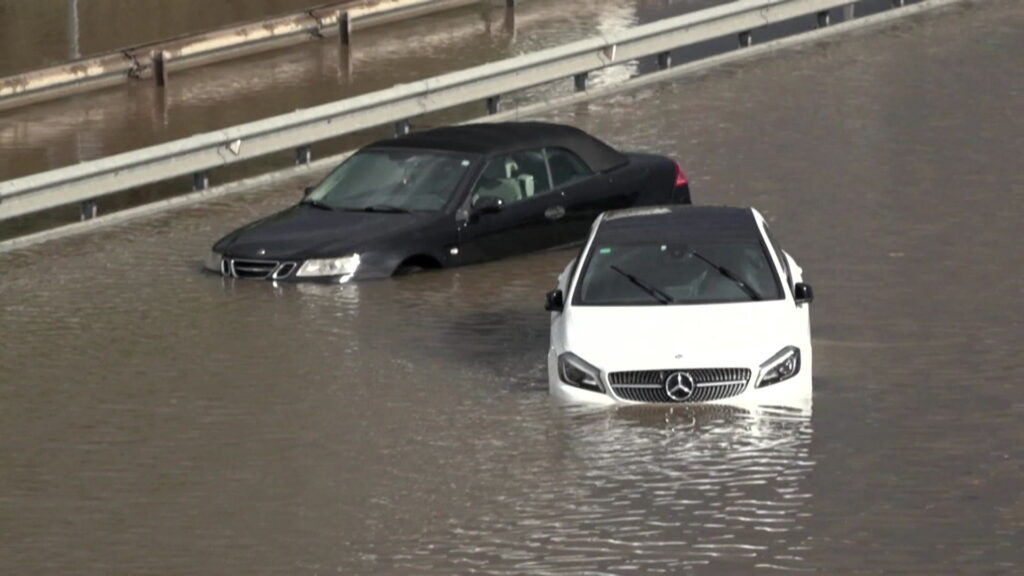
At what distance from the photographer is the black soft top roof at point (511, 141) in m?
20.6

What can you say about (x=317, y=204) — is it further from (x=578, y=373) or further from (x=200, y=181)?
(x=578, y=373)

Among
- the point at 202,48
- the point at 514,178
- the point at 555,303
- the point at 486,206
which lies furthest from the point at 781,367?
the point at 202,48

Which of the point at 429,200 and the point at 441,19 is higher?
the point at 441,19

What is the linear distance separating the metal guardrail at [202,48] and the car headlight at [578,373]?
47.8ft

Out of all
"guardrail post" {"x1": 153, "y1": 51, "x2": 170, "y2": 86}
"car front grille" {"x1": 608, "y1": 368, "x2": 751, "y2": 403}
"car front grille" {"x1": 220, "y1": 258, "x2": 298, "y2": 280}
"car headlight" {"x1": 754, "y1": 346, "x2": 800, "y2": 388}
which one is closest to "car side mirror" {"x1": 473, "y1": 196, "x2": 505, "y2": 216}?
"car front grille" {"x1": 220, "y1": 258, "x2": 298, "y2": 280}

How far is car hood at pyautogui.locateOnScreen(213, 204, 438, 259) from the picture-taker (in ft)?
63.8

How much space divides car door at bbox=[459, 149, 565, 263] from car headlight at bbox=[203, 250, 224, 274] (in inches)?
76.7

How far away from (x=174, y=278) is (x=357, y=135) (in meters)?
6.85

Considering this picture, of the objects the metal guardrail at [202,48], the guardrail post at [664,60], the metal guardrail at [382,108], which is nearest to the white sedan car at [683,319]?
the metal guardrail at [382,108]

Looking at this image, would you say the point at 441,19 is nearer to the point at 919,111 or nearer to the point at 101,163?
the point at 919,111

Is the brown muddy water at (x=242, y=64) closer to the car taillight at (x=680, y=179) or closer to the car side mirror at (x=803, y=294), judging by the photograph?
the car taillight at (x=680, y=179)

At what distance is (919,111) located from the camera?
84.9ft

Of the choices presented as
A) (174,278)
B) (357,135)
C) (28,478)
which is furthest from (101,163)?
(28,478)

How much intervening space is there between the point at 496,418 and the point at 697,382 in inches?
50.1
